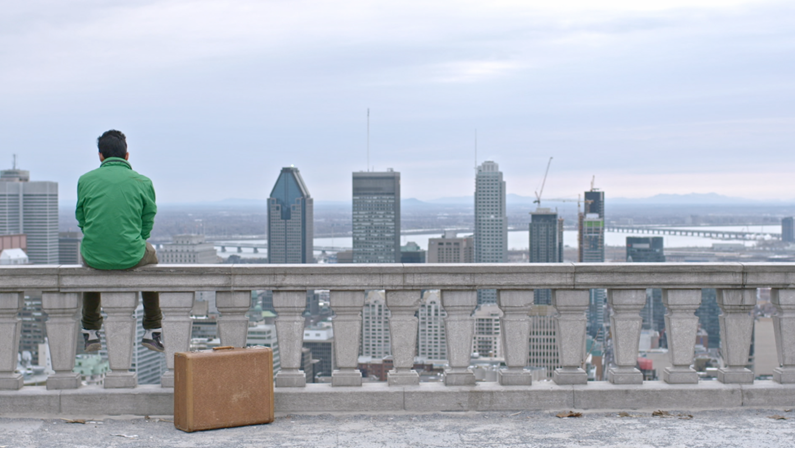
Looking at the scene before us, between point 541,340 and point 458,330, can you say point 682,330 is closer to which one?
point 458,330

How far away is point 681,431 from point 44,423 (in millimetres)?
5294

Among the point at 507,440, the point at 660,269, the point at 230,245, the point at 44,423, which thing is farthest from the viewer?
the point at 230,245

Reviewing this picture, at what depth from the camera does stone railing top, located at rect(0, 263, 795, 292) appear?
23.7ft

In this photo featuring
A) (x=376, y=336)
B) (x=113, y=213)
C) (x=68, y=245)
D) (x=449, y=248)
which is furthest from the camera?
(x=449, y=248)

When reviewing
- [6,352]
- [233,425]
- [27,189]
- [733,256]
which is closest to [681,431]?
[233,425]

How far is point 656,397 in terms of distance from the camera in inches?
294

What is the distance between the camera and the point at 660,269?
24.6 feet

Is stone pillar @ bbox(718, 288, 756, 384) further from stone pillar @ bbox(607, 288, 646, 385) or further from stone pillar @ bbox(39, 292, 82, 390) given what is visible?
stone pillar @ bbox(39, 292, 82, 390)

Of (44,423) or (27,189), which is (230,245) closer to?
(27,189)

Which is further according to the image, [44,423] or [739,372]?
[739,372]

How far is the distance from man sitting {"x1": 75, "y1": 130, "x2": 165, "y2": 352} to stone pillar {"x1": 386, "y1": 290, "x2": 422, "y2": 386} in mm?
2112

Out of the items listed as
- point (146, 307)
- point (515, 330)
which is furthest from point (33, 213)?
point (515, 330)

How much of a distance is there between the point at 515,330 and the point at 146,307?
11.0ft

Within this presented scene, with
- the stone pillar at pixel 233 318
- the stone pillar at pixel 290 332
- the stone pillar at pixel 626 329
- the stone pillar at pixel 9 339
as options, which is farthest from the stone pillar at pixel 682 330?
the stone pillar at pixel 9 339
